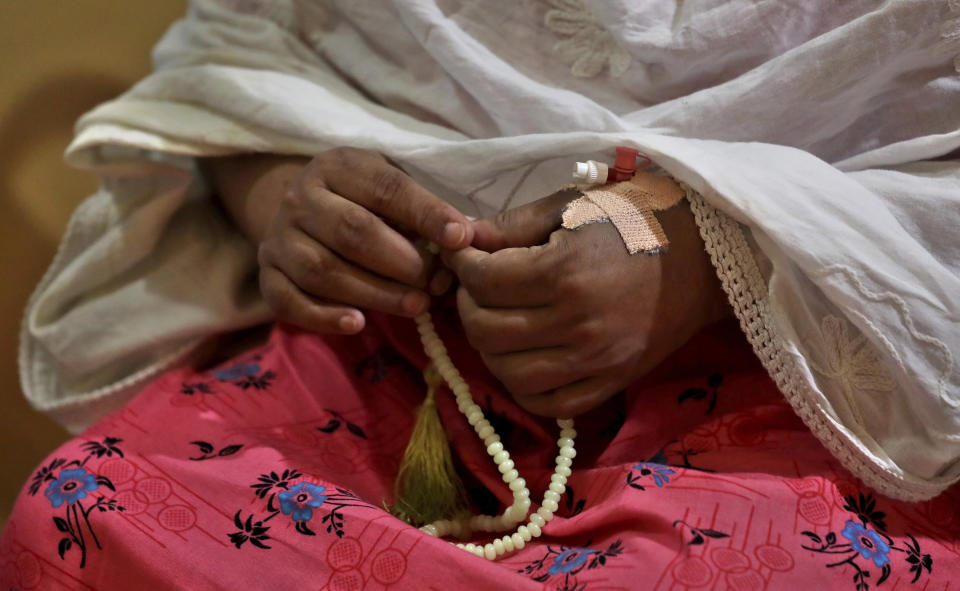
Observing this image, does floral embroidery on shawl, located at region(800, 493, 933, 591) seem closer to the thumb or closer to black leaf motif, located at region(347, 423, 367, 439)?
the thumb

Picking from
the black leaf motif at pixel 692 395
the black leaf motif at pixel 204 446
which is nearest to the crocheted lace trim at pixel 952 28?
the black leaf motif at pixel 692 395

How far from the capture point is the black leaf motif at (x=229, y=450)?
68cm

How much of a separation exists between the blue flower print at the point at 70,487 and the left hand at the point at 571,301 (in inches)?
12.7

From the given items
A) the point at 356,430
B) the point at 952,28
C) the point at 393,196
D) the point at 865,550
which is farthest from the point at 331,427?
the point at 952,28

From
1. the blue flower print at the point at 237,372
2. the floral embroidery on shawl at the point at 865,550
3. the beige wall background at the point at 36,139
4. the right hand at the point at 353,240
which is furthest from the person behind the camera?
the beige wall background at the point at 36,139

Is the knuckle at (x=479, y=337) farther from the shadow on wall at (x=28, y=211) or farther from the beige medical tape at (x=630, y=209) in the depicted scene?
the shadow on wall at (x=28, y=211)

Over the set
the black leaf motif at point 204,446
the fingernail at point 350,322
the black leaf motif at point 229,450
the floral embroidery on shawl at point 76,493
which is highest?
the fingernail at point 350,322

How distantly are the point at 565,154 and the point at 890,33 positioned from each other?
0.86 feet

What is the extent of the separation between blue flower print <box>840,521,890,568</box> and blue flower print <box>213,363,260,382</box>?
0.53 meters

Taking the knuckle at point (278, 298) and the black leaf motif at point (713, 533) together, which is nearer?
the black leaf motif at point (713, 533)

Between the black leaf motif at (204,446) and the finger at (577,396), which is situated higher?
the finger at (577,396)

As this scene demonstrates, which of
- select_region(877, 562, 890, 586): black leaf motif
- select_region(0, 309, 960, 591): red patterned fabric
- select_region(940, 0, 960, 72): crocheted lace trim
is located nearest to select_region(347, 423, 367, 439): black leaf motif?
select_region(0, 309, 960, 591): red patterned fabric

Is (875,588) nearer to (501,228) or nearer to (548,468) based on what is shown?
(548,468)

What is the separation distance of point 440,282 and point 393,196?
84mm
